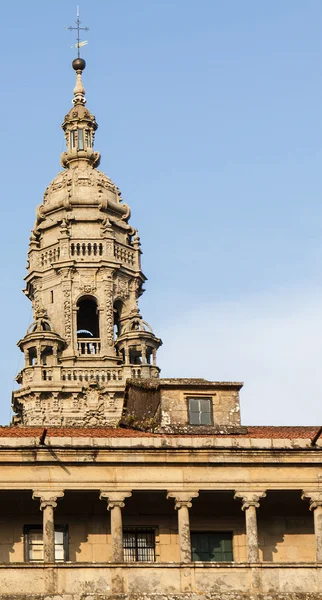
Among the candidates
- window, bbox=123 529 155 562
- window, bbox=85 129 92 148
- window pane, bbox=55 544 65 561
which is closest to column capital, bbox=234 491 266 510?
window, bbox=123 529 155 562

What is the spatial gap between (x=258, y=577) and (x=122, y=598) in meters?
4.84

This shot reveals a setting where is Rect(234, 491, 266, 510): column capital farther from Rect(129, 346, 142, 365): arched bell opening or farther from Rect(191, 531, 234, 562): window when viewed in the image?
Rect(129, 346, 142, 365): arched bell opening

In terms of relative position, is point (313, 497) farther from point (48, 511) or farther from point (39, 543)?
point (39, 543)

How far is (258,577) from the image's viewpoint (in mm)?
58906

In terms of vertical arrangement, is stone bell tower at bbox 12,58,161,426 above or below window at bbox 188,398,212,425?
above

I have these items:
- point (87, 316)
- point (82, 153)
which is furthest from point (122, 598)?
point (82, 153)

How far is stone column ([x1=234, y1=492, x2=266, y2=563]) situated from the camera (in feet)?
194

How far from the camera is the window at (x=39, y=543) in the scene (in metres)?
59.5

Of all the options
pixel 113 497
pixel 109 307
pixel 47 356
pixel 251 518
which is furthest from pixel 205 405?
pixel 109 307

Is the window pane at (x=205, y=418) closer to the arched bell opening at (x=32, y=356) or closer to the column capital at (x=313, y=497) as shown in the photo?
the column capital at (x=313, y=497)

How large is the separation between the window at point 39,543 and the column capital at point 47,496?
5.94 feet

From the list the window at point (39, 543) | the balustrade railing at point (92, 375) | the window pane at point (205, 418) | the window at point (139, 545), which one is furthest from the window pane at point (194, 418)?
the balustrade railing at point (92, 375)

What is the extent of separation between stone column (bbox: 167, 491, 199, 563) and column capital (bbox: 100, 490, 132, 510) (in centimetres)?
164

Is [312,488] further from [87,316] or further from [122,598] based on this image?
[87,316]
